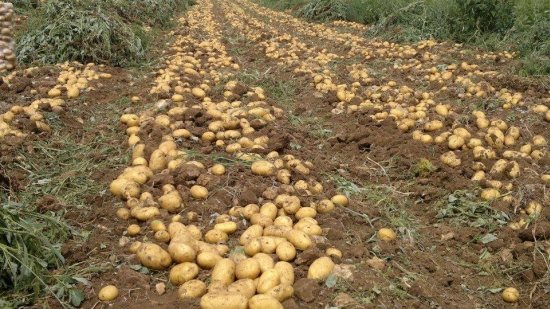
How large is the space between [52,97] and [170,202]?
3.21 meters

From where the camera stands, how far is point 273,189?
3697 mm

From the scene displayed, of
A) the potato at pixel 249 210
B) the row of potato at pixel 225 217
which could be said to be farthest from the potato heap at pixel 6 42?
the potato at pixel 249 210

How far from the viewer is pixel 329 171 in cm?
446

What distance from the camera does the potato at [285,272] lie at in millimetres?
2777

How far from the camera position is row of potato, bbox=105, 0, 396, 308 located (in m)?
2.76

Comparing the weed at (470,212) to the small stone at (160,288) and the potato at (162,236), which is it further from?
the small stone at (160,288)

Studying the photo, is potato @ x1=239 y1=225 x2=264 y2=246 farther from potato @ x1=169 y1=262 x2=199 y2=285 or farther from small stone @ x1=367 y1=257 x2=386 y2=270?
small stone @ x1=367 y1=257 x2=386 y2=270

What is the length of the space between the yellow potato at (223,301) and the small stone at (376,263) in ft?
2.99

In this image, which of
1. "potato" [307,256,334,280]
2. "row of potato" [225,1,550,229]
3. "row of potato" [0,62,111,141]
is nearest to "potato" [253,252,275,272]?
"potato" [307,256,334,280]

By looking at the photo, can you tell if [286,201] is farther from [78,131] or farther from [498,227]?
[78,131]

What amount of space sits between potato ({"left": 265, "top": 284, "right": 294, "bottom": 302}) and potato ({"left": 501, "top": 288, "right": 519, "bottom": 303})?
1.46 metres

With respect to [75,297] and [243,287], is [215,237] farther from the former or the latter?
[75,297]

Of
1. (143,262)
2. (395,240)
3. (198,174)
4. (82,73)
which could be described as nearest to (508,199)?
(395,240)

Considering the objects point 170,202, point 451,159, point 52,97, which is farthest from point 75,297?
point 52,97
